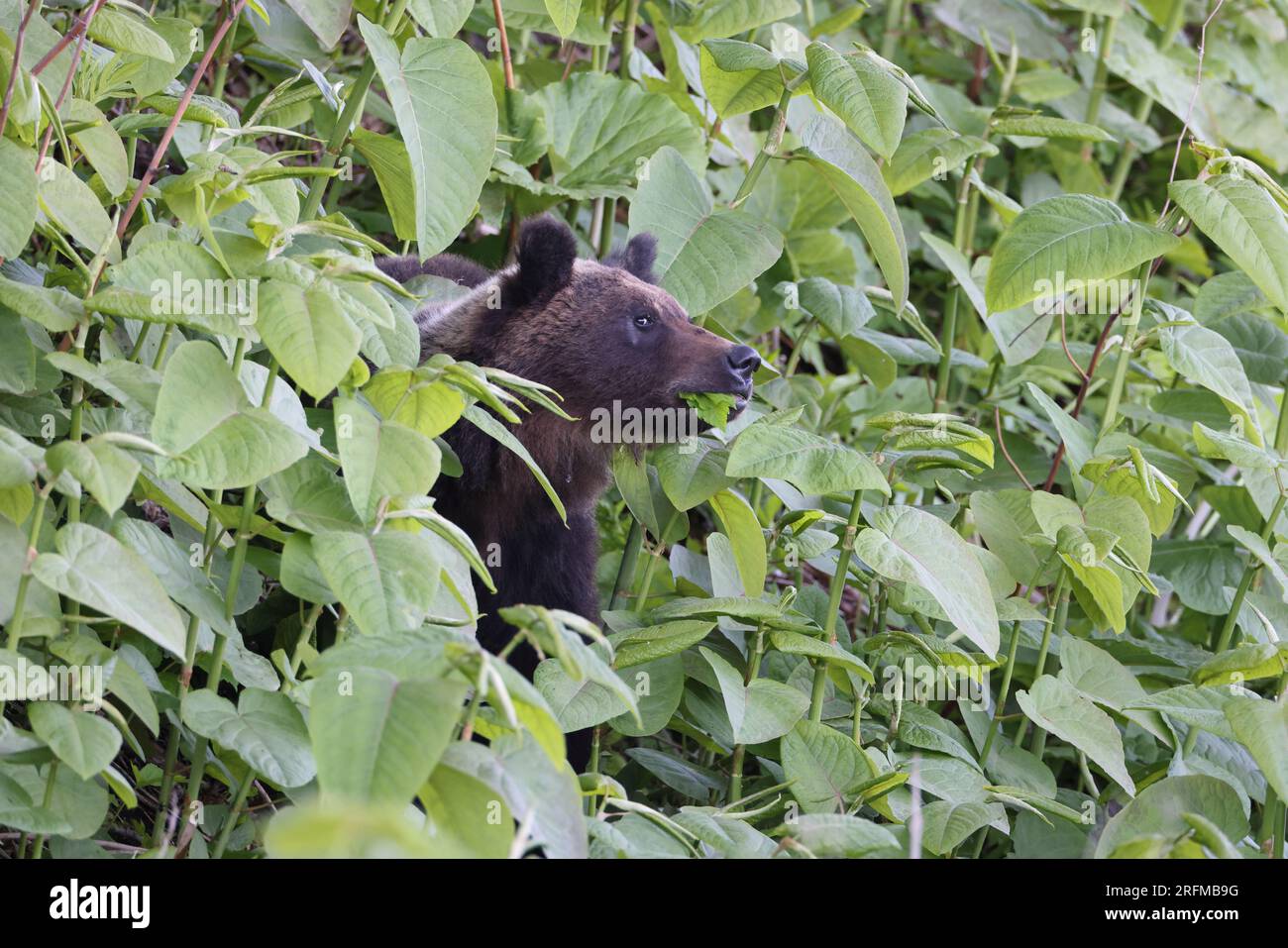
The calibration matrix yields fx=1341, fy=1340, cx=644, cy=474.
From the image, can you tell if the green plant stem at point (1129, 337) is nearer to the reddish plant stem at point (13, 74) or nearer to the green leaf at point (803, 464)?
the green leaf at point (803, 464)

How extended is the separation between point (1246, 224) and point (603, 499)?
2.47 meters

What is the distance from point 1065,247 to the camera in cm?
338

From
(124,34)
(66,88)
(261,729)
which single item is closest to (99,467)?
(261,729)

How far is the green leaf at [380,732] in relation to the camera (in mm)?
1840

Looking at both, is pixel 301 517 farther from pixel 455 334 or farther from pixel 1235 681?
pixel 1235 681

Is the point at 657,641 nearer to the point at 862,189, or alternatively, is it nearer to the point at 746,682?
the point at 746,682

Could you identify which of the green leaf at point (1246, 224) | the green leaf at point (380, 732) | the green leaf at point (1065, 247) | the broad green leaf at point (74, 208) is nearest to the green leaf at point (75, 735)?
the green leaf at point (380, 732)

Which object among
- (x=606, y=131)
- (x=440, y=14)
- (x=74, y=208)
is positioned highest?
(x=440, y=14)

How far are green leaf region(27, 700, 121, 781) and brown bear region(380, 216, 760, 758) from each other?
155 centimetres

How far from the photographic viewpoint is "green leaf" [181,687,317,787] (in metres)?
2.41

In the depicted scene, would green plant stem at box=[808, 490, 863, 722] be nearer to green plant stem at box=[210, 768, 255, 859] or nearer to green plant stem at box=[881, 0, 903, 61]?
green plant stem at box=[210, 768, 255, 859]

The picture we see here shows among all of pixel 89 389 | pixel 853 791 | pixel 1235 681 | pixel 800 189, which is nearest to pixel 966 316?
pixel 800 189

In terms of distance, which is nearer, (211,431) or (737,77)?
(211,431)
